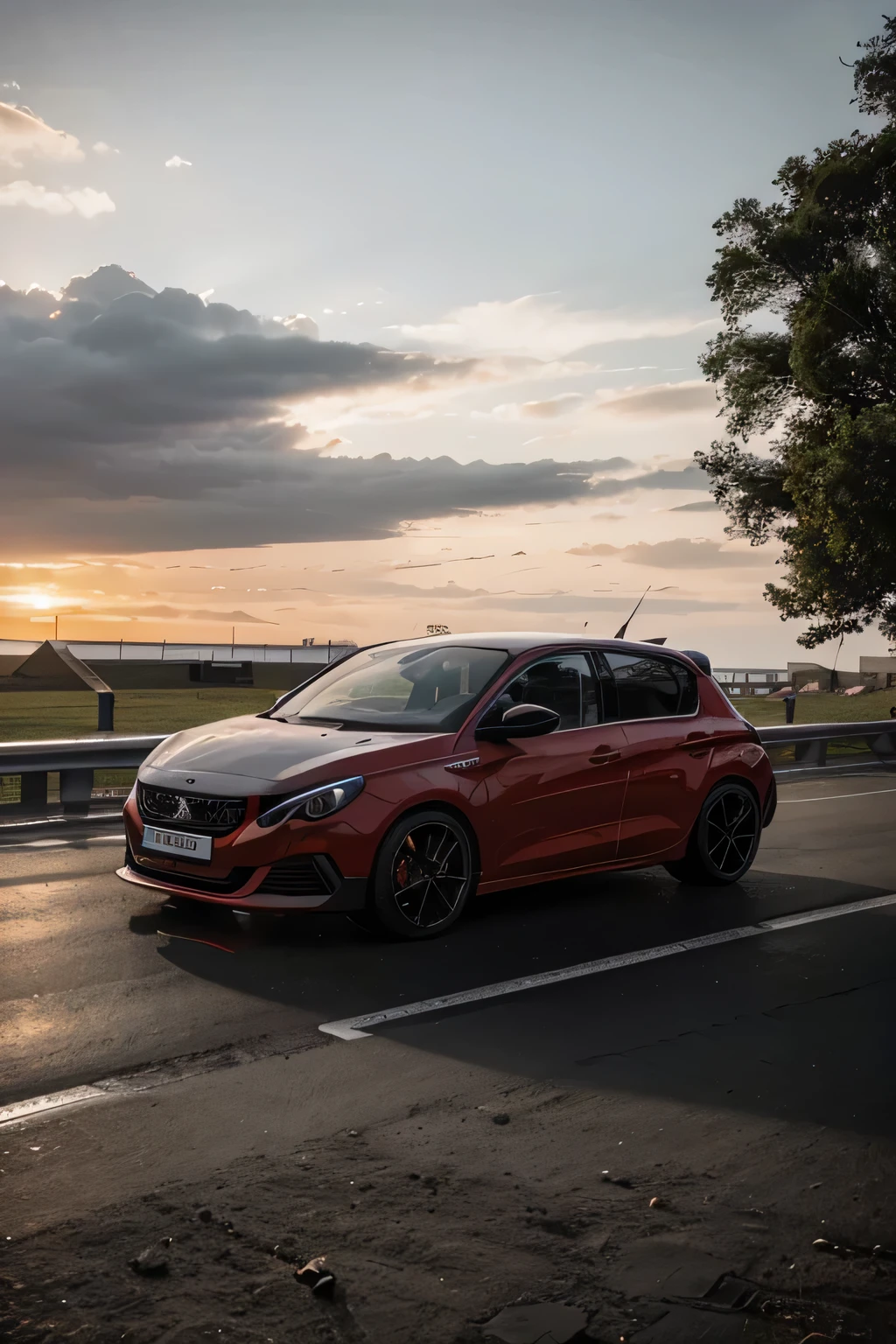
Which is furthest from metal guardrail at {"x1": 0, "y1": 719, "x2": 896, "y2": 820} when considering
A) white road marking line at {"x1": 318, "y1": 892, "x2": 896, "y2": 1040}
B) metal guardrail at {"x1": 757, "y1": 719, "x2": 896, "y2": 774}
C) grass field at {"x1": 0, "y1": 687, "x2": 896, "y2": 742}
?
grass field at {"x1": 0, "y1": 687, "x2": 896, "y2": 742}

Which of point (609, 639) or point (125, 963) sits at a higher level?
point (609, 639)

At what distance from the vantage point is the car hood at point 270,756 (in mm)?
6996

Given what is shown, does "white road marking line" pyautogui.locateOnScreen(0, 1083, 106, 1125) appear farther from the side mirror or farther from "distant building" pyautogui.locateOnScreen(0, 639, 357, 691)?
"distant building" pyautogui.locateOnScreen(0, 639, 357, 691)

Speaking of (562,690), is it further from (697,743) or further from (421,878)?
(421,878)

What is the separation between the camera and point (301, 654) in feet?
192

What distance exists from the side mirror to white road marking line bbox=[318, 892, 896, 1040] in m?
1.35

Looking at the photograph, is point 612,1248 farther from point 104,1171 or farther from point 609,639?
point 609,639

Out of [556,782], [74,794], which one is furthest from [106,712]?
[556,782]

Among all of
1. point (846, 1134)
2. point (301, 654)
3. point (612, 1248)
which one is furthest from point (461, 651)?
point (301, 654)

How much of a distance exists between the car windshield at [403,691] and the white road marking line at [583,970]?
159 cm

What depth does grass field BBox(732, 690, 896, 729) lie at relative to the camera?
115 feet

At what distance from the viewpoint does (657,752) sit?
8.68 meters

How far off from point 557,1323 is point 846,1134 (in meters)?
1.77

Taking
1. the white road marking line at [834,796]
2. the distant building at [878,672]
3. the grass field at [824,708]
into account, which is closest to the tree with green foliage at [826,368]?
the grass field at [824,708]
